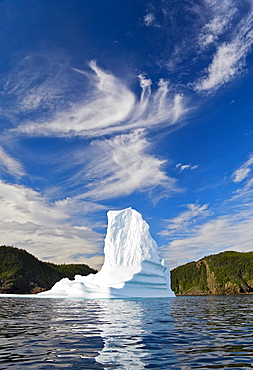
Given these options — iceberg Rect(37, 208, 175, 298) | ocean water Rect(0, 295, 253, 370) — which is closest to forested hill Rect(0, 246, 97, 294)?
iceberg Rect(37, 208, 175, 298)

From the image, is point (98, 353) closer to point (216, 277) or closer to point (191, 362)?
point (191, 362)

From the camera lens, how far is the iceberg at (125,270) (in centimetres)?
4678

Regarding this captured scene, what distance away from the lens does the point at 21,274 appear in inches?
5620

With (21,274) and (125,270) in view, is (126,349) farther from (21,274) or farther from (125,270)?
(21,274)

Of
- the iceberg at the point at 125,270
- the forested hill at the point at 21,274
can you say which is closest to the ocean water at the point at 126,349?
the iceberg at the point at 125,270

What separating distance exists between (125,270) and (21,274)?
107678mm

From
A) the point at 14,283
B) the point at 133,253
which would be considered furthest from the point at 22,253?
the point at 133,253

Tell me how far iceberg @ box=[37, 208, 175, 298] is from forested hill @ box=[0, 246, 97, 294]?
93172mm

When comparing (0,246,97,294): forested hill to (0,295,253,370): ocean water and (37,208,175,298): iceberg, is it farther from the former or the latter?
(0,295,253,370): ocean water

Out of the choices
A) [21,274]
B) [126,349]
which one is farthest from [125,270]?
A: [21,274]

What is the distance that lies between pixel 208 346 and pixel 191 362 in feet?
7.04

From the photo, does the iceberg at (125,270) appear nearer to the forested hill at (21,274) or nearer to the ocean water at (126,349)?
the ocean water at (126,349)

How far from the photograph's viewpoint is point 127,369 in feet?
19.7

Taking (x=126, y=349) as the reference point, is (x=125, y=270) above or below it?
above
